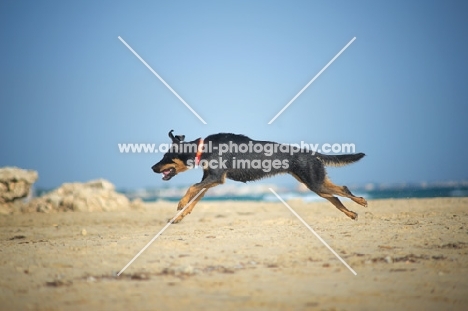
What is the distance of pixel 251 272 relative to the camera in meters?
4.88

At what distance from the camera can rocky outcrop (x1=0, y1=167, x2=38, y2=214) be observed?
15.9m

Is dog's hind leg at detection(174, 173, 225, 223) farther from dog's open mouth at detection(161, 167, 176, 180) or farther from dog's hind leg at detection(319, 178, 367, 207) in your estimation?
dog's hind leg at detection(319, 178, 367, 207)

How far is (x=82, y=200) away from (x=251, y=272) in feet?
44.1

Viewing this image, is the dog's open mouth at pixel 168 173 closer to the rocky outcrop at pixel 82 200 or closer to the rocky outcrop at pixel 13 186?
the rocky outcrop at pixel 82 200

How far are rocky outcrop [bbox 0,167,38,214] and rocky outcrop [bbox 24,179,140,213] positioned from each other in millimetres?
428

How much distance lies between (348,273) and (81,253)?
340 centimetres

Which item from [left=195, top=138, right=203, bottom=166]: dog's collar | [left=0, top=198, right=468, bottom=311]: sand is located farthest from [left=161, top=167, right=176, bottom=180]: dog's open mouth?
[left=0, top=198, right=468, bottom=311]: sand

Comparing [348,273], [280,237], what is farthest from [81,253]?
[348,273]

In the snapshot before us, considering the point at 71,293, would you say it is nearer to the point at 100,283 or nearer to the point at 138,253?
the point at 100,283

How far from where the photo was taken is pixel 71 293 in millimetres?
4219

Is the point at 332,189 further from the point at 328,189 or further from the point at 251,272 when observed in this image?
the point at 251,272

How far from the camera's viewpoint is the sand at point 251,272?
3.91 meters

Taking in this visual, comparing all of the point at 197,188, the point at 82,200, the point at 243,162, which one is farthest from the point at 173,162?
the point at 82,200

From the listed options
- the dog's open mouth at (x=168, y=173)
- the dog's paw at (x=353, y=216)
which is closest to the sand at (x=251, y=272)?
the dog's paw at (x=353, y=216)
